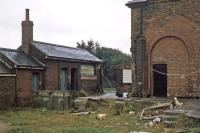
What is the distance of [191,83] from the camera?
27031 mm

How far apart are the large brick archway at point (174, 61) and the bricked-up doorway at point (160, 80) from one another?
0.38 metres

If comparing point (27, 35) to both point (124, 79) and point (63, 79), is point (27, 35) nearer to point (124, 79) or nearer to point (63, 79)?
point (63, 79)

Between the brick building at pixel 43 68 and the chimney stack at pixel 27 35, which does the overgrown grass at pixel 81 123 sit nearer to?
the brick building at pixel 43 68

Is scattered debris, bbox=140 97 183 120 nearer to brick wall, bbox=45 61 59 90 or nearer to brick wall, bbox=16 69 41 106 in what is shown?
brick wall, bbox=16 69 41 106

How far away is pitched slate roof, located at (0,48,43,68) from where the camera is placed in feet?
113

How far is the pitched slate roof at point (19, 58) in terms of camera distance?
34.4 m

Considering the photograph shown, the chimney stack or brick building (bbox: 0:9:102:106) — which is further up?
the chimney stack

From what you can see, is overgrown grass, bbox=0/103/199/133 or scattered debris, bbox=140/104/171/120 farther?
scattered debris, bbox=140/104/171/120

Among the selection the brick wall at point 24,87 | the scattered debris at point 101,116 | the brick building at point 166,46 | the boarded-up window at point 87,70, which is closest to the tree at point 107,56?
the boarded-up window at point 87,70

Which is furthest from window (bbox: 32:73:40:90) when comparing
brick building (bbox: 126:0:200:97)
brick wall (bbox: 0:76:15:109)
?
brick building (bbox: 126:0:200:97)

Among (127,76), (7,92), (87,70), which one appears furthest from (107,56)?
(7,92)

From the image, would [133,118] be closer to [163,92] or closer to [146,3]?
[163,92]

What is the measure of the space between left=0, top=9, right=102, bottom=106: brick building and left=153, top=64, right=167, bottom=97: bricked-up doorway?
11632mm

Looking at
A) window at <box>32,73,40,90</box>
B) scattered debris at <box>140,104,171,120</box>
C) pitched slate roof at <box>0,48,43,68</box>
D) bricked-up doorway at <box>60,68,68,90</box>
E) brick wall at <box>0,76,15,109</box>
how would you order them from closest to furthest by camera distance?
1. scattered debris at <box>140,104,171,120</box>
2. brick wall at <box>0,76,15,109</box>
3. pitched slate roof at <box>0,48,43,68</box>
4. window at <box>32,73,40,90</box>
5. bricked-up doorway at <box>60,68,68,90</box>
